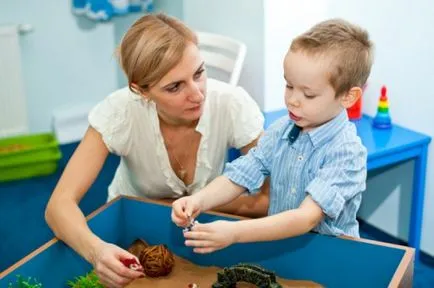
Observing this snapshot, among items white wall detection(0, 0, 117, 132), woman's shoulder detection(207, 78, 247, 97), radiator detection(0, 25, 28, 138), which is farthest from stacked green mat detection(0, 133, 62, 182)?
woman's shoulder detection(207, 78, 247, 97)

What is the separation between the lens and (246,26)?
252 cm

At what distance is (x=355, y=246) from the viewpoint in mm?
1177

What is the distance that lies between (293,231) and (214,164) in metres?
0.49

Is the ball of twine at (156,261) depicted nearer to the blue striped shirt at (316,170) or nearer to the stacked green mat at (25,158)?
the blue striped shirt at (316,170)

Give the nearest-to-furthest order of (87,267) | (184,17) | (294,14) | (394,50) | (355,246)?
(355,246), (87,267), (394,50), (294,14), (184,17)

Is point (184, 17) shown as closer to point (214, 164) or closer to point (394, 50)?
point (394, 50)

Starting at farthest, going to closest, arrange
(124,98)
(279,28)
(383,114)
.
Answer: (279,28), (383,114), (124,98)

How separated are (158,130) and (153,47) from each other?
0.91 feet

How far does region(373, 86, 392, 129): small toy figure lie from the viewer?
2.27m

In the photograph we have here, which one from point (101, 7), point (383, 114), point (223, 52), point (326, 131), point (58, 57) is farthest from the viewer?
point (58, 57)

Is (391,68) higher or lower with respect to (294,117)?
lower

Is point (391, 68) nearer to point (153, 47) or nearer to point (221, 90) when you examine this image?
point (221, 90)

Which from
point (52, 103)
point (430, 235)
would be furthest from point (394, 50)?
point (52, 103)

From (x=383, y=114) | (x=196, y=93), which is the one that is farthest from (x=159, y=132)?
(x=383, y=114)
